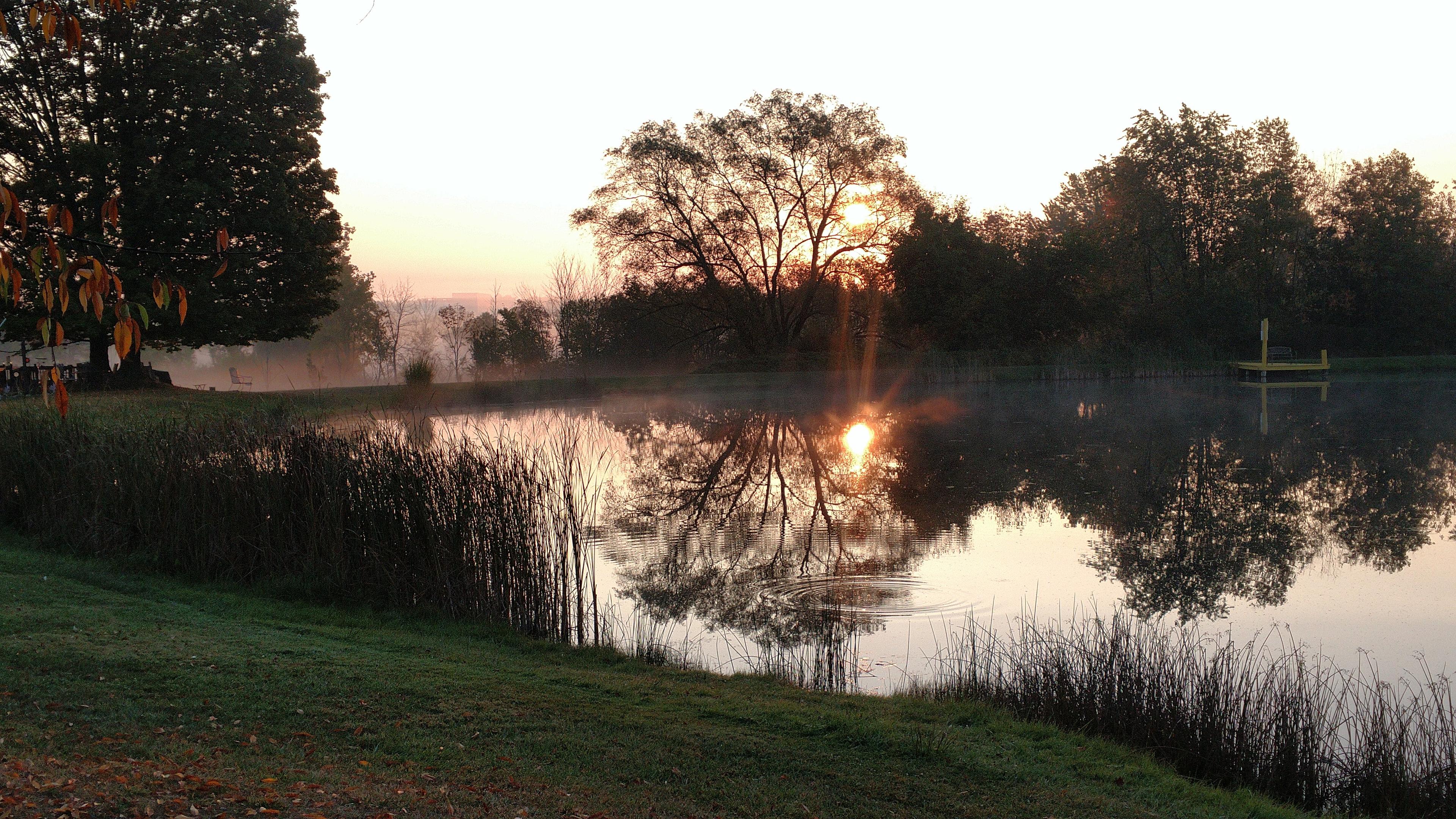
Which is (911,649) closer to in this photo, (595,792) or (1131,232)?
(595,792)

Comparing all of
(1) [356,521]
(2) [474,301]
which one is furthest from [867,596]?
(2) [474,301]

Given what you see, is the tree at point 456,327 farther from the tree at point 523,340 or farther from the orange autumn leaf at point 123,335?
the orange autumn leaf at point 123,335

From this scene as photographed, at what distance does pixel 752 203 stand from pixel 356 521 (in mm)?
31575

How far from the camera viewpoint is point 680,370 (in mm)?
38094

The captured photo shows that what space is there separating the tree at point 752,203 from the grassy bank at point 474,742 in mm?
32316

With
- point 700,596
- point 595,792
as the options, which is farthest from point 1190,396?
point 595,792

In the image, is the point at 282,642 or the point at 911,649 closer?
the point at 282,642

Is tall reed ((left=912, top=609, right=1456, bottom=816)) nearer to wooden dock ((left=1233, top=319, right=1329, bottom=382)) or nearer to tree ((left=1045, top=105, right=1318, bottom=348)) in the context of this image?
wooden dock ((left=1233, top=319, right=1329, bottom=382))

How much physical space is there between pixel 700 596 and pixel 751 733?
12.0ft

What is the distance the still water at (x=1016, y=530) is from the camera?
7.37 metres

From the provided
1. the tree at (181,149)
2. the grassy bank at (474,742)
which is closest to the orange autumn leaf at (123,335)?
the grassy bank at (474,742)

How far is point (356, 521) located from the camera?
26.3ft

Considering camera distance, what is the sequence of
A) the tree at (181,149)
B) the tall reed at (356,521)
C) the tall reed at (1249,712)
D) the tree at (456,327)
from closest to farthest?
the tall reed at (1249,712), the tall reed at (356,521), the tree at (181,149), the tree at (456,327)

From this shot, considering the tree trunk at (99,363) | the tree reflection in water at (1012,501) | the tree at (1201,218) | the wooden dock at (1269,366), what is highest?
the tree at (1201,218)
